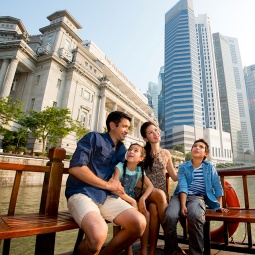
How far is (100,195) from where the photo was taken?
229 cm

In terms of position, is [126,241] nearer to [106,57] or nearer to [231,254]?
[231,254]

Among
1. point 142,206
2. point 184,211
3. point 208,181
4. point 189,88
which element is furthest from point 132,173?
point 189,88

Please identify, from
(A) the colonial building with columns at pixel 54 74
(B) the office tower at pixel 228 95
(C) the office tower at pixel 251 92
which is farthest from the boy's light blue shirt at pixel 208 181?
(C) the office tower at pixel 251 92

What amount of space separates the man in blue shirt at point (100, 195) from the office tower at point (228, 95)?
124 metres

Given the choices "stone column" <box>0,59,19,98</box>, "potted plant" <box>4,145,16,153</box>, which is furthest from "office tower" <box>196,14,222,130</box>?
"potted plant" <box>4,145,16,153</box>

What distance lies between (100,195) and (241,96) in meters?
152

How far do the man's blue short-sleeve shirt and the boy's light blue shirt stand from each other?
1064mm

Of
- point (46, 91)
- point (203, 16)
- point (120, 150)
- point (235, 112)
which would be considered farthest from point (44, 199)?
point (203, 16)

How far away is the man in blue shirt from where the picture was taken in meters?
1.86

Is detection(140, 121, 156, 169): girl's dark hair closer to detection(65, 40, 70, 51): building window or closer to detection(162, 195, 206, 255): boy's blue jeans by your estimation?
detection(162, 195, 206, 255): boy's blue jeans

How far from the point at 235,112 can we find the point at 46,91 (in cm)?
12312

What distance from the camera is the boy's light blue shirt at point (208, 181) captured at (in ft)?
9.40

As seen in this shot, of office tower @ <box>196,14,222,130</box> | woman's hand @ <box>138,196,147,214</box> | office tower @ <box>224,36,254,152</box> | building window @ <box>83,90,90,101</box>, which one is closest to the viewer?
woman's hand @ <box>138,196,147,214</box>

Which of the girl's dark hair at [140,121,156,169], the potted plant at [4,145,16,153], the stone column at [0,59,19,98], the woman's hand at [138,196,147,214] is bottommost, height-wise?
the woman's hand at [138,196,147,214]
